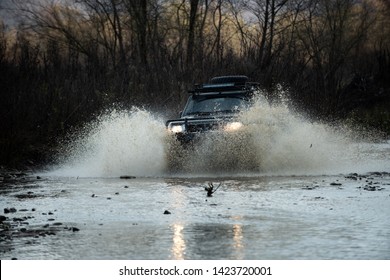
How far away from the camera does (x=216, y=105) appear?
62.3 feet

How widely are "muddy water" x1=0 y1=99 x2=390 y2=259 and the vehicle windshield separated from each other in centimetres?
Result: 45

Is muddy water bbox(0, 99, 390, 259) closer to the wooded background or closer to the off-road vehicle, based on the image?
the off-road vehicle

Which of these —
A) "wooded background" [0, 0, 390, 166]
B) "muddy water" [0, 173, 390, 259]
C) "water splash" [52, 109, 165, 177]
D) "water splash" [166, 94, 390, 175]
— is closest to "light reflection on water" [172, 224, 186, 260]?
"muddy water" [0, 173, 390, 259]

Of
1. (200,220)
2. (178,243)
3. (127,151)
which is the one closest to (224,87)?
(127,151)

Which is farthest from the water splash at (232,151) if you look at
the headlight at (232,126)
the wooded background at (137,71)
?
the wooded background at (137,71)

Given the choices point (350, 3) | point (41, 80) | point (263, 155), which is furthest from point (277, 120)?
point (350, 3)

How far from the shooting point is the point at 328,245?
8852 millimetres

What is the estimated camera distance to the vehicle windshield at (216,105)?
61.5ft

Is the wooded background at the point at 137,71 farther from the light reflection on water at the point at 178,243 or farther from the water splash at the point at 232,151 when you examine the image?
the light reflection on water at the point at 178,243

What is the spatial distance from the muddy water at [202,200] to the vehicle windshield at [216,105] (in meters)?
0.45

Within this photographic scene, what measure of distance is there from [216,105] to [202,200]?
623 cm

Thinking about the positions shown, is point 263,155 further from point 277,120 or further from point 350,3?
point 350,3

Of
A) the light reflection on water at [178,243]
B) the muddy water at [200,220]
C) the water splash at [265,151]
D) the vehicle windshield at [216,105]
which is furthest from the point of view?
the vehicle windshield at [216,105]
